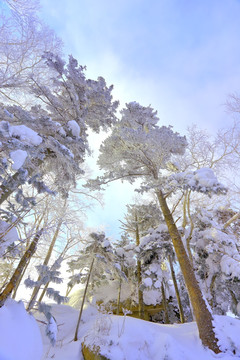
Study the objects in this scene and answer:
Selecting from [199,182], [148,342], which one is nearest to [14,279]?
[148,342]

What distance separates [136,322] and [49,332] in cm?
517

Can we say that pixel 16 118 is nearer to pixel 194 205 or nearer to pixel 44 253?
pixel 194 205

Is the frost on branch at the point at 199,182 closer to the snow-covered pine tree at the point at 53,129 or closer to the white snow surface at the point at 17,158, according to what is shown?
the snow-covered pine tree at the point at 53,129

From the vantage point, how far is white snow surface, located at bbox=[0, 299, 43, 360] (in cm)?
275

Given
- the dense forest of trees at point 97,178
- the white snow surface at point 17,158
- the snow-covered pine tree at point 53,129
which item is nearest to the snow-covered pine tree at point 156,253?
the dense forest of trees at point 97,178

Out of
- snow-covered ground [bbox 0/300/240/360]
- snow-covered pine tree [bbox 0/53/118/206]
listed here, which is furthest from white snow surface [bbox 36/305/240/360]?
snow-covered pine tree [bbox 0/53/118/206]

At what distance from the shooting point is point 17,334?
3.08 metres

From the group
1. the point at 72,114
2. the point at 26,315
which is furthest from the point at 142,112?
the point at 26,315

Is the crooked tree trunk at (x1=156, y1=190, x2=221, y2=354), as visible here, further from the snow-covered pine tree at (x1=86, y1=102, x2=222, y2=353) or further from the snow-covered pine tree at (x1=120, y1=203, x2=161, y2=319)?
the snow-covered pine tree at (x1=120, y1=203, x2=161, y2=319)

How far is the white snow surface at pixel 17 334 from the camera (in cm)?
275

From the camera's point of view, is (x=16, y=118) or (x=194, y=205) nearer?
(x=16, y=118)

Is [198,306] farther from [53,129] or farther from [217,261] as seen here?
[53,129]

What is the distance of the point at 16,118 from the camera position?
247 inches

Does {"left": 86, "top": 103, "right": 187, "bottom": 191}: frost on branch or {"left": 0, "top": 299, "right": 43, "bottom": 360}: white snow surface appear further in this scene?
{"left": 86, "top": 103, "right": 187, "bottom": 191}: frost on branch
